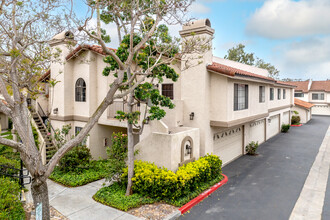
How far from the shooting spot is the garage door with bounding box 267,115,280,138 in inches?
909

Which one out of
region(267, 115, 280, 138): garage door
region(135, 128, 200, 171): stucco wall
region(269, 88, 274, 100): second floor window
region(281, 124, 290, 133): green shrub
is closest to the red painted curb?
region(135, 128, 200, 171): stucco wall

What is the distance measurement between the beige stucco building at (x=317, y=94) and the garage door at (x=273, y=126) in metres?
27.4

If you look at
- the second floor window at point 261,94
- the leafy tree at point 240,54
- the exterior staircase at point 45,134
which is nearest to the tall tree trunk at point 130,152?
the exterior staircase at point 45,134

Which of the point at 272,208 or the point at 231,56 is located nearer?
the point at 272,208

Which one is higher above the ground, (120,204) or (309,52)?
(309,52)

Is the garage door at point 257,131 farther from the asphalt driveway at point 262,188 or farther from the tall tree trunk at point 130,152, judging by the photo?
the tall tree trunk at point 130,152

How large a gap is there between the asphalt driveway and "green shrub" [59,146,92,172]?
6871 millimetres

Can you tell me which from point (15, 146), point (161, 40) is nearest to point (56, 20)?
point (161, 40)

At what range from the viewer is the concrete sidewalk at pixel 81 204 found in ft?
26.2

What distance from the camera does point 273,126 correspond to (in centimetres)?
2462

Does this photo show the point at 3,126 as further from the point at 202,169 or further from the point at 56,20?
the point at 202,169

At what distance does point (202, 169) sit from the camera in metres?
10.2

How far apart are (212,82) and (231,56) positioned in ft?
123

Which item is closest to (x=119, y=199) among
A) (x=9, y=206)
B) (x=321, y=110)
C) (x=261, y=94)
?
(x=9, y=206)
